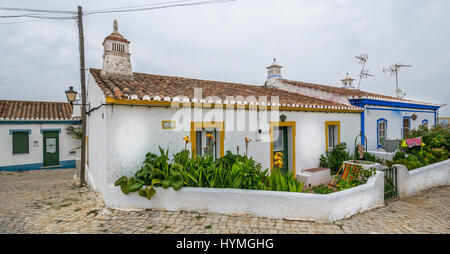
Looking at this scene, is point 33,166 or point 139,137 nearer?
point 139,137

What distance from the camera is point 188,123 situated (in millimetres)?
6035

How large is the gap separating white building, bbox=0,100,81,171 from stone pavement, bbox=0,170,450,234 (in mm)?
8336

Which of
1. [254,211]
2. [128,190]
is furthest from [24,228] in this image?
[254,211]

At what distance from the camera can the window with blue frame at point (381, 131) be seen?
36.0 feet

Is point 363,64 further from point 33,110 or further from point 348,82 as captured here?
point 33,110

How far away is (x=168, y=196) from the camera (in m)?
4.90

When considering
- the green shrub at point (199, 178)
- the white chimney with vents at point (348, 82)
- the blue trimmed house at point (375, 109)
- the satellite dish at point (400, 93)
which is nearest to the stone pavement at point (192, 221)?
the green shrub at point (199, 178)

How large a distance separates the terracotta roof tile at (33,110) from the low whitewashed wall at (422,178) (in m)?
16.0

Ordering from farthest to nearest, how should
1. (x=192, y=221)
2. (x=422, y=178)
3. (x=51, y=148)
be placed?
(x=51, y=148)
(x=422, y=178)
(x=192, y=221)

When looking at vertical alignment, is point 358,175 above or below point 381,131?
below

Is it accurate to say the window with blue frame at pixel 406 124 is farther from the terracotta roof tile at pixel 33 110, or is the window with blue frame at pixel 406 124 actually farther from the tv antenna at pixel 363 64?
the terracotta roof tile at pixel 33 110

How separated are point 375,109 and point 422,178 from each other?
15.7ft

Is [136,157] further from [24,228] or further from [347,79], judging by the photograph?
[347,79]

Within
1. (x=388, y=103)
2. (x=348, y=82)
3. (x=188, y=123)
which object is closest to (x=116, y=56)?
(x=188, y=123)
